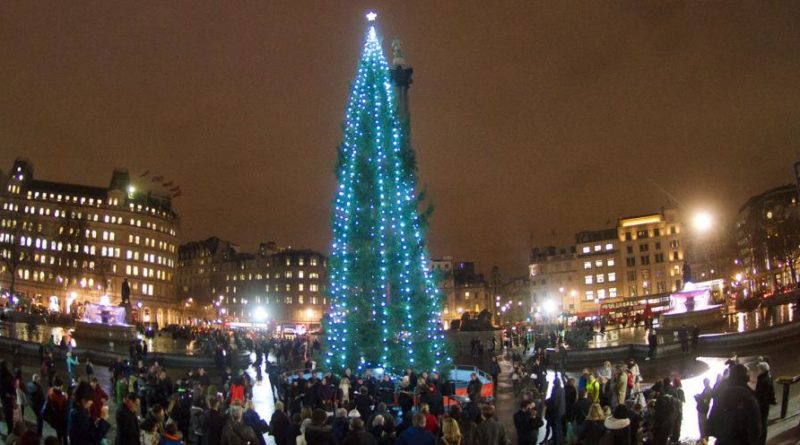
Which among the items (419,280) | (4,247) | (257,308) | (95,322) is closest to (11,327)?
(95,322)

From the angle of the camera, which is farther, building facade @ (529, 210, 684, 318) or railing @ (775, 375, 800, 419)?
building facade @ (529, 210, 684, 318)

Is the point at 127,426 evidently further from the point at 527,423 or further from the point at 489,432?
the point at 527,423

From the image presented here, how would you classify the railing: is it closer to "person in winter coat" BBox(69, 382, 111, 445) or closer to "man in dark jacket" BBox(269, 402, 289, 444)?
"man in dark jacket" BBox(269, 402, 289, 444)

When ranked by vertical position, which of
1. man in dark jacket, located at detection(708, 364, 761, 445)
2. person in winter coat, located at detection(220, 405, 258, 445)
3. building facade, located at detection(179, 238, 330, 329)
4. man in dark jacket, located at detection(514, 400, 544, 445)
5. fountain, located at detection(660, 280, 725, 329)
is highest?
building facade, located at detection(179, 238, 330, 329)

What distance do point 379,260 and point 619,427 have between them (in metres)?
17.2

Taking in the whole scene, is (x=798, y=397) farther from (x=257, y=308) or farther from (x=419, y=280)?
(x=257, y=308)

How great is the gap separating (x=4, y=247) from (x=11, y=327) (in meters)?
71.7

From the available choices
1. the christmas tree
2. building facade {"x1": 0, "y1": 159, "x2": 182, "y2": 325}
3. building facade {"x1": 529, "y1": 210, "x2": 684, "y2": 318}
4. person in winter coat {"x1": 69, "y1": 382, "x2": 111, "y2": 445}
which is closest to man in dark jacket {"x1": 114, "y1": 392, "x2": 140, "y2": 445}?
person in winter coat {"x1": 69, "y1": 382, "x2": 111, "y2": 445}

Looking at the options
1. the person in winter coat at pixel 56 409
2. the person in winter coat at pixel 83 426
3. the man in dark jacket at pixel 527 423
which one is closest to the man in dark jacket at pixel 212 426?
the person in winter coat at pixel 83 426

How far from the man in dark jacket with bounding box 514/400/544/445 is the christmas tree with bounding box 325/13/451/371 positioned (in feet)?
43.8

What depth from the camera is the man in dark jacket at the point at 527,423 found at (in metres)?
12.8

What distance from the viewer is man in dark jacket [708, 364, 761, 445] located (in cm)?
820

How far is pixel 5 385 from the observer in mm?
15984

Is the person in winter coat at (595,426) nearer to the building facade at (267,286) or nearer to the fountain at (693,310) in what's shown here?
the fountain at (693,310)
